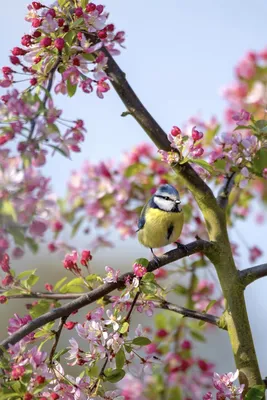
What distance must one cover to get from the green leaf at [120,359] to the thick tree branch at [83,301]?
0.13 m

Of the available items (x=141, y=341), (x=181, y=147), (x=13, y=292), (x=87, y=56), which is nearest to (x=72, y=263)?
(x=13, y=292)

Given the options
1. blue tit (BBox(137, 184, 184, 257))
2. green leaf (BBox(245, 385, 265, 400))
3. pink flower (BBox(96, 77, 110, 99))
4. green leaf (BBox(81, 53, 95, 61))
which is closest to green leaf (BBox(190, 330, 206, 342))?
blue tit (BBox(137, 184, 184, 257))

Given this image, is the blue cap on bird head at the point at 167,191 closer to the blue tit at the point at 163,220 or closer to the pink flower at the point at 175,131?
the blue tit at the point at 163,220

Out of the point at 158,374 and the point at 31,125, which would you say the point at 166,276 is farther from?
the point at 31,125

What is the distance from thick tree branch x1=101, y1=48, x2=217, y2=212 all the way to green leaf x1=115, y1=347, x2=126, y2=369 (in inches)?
18.1

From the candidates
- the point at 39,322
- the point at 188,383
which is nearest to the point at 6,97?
the point at 39,322

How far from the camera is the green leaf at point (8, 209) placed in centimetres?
145

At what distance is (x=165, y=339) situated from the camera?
245 cm

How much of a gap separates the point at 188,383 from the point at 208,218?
3.32 ft

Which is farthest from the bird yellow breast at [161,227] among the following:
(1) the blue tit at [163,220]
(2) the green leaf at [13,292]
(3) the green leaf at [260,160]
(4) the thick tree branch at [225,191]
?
(2) the green leaf at [13,292]

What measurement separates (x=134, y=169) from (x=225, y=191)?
3.33ft

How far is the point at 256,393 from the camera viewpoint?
58.1 inches

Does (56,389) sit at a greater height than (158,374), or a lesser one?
lesser

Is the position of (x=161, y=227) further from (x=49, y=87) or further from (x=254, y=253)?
(x=254, y=253)
